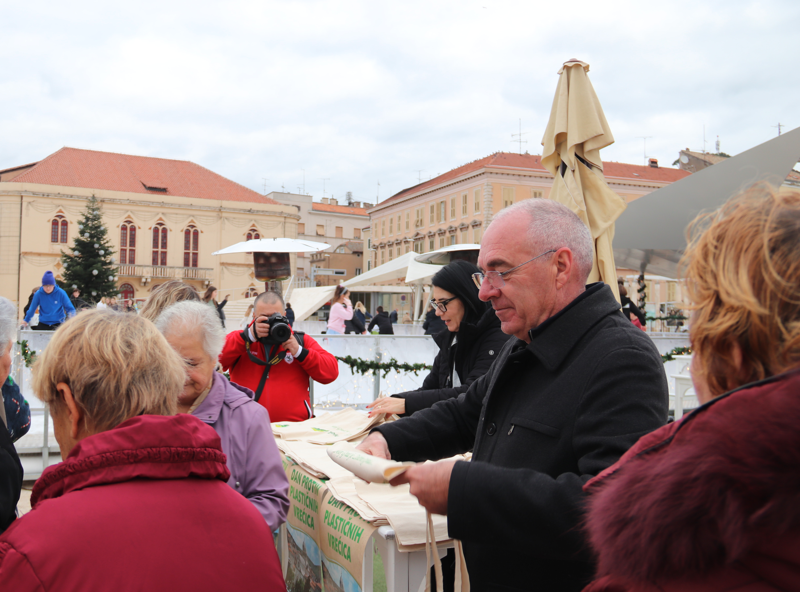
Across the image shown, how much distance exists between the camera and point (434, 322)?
10.9m

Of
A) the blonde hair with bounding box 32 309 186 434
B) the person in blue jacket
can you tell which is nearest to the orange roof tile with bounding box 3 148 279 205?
the person in blue jacket

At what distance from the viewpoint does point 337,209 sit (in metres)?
78.3

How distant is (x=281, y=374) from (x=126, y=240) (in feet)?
161

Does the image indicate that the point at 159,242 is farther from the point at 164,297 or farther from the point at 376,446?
the point at 376,446

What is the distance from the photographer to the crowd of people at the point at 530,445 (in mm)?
820

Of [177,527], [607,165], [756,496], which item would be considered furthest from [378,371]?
[607,165]

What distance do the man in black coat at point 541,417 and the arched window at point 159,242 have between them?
2007 inches

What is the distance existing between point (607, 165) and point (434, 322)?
4665cm

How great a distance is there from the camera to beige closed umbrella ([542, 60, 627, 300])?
558 cm

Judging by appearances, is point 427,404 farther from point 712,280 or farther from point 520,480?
point 712,280

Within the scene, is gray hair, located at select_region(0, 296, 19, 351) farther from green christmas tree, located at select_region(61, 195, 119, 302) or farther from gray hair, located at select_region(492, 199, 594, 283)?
green christmas tree, located at select_region(61, 195, 119, 302)

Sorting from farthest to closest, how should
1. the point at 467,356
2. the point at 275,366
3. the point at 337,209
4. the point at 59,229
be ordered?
the point at 337,209 < the point at 59,229 < the point at 275,366 < the point at 467,356

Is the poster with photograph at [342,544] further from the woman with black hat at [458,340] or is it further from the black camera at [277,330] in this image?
the black camera at [277,330]

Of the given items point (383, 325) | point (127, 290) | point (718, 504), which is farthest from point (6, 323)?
point (127, 290)
